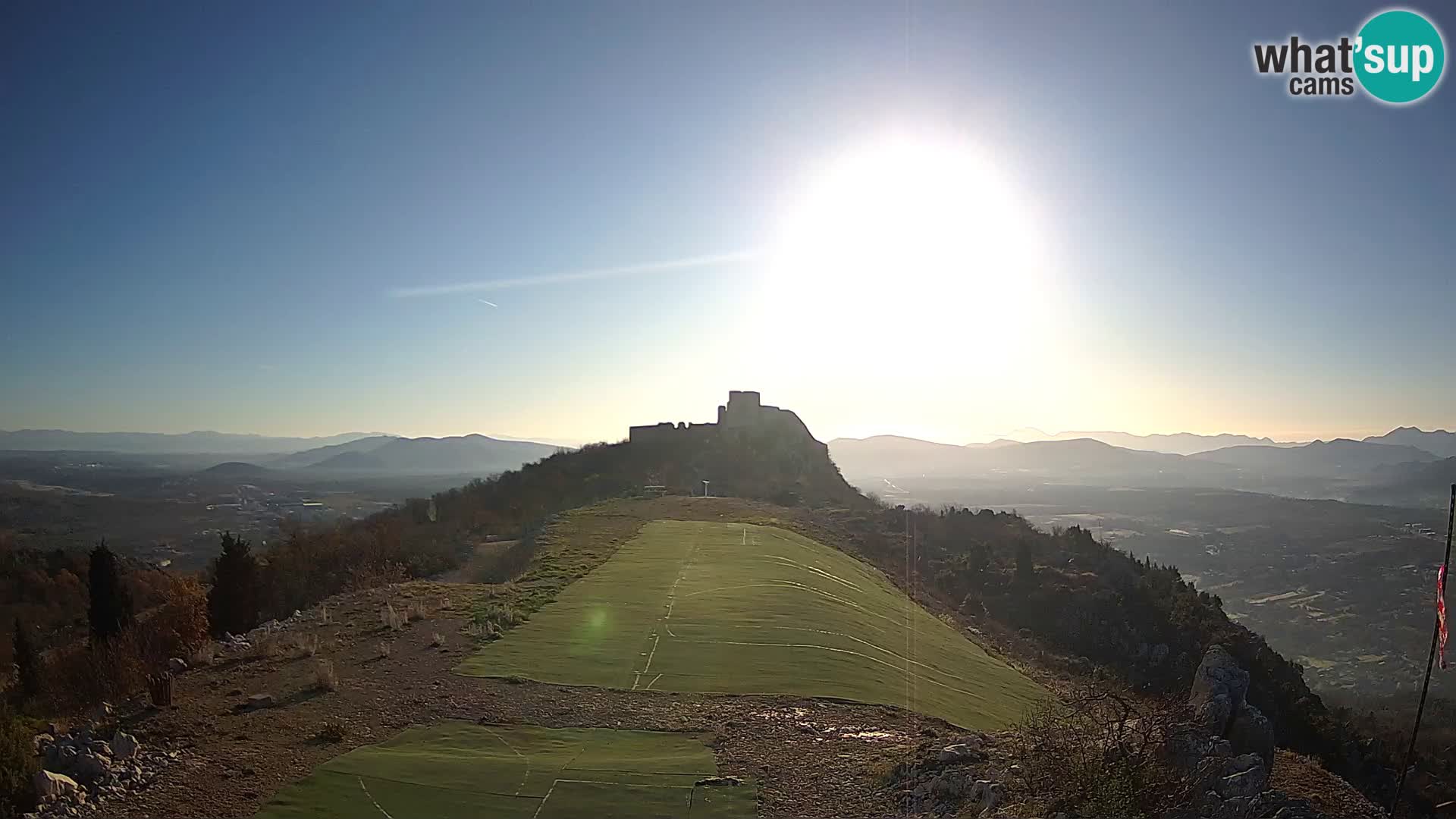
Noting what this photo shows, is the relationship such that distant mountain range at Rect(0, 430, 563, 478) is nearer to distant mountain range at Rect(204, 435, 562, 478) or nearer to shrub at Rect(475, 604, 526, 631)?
distant mountain range at Rect(204, 435, 562, 478)

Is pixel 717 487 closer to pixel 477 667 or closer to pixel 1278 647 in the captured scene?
pixel 477 667

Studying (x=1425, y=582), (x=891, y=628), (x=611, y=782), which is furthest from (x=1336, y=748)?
(x=1425, y=582)

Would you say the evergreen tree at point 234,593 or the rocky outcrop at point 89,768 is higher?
the rocky outcrop at point 89,768

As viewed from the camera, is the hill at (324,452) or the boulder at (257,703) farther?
the hill at (324,452)

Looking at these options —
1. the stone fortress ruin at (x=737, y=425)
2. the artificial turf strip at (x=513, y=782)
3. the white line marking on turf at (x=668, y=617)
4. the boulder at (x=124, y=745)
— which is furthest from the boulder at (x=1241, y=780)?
the stone fortress ruin at (x=737, y=425)

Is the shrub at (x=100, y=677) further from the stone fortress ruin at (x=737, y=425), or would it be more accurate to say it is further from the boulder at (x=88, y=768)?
the stone fortress ruin at (x=737, y=425)

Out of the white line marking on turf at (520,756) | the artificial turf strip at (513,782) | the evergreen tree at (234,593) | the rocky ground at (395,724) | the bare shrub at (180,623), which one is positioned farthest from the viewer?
the evergreen tree at (234,593)

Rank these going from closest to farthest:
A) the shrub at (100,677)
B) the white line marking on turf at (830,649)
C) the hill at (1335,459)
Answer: the shrub at (100,677) < the white line marking on turf at (830,649) < the hill at (1335,459)

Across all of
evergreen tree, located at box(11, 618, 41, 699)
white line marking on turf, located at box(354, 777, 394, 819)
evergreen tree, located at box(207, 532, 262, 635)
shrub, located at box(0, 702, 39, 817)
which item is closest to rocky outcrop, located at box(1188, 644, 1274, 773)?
white line marking on turf, located at box(354, 777, 394, 819)

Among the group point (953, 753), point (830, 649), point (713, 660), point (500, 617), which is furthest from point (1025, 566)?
point (953, 753)
